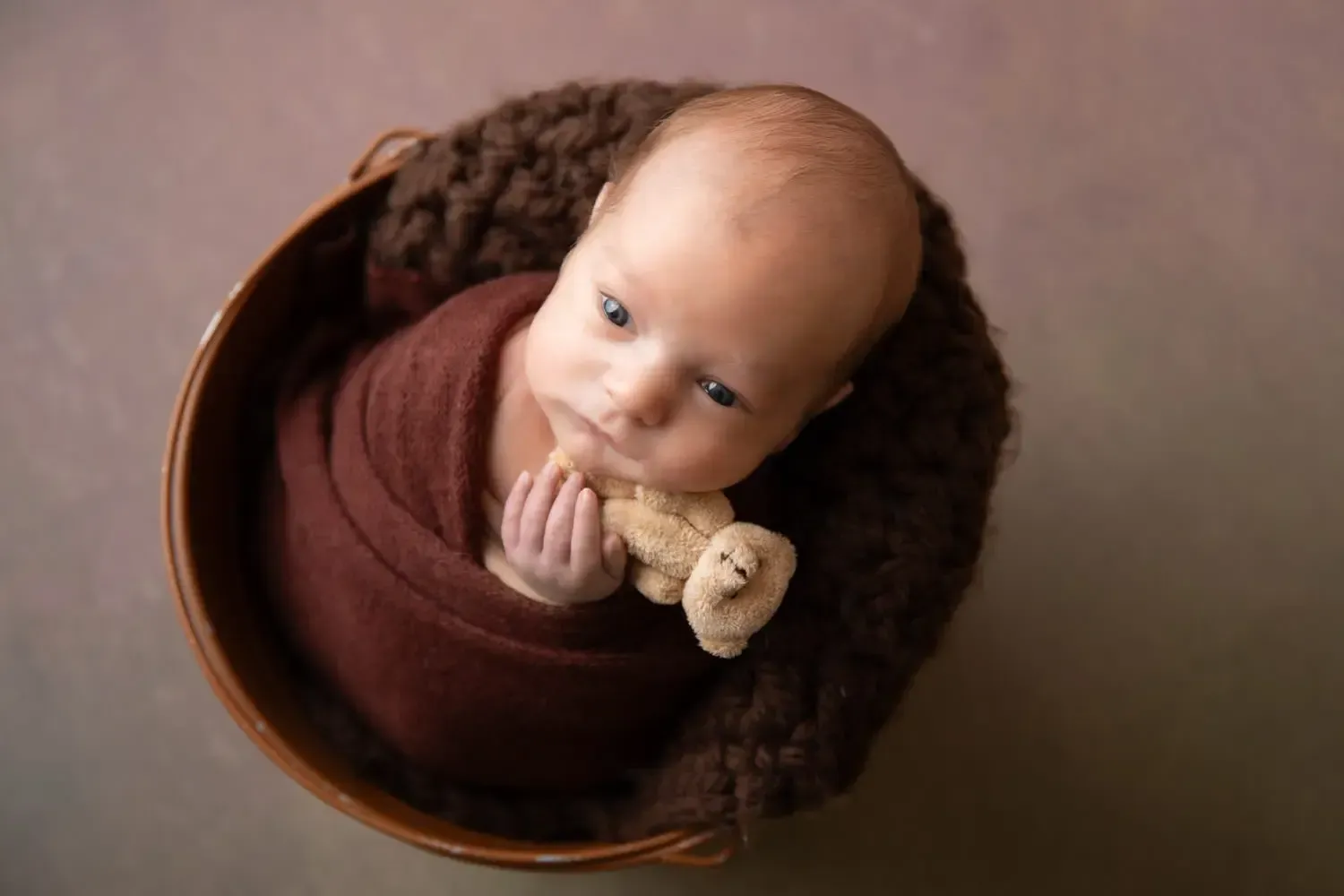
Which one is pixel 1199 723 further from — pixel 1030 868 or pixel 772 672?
pixel 772 672

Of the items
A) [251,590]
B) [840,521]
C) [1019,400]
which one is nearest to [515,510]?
[840,521]

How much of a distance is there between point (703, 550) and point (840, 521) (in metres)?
0.16

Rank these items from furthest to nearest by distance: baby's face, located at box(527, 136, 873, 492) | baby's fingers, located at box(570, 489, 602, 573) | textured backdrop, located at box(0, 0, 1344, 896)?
textured backdrop, located at box(0, 0, 1344, 896) < baby's fingers, located at box(570, 489, 602, 573) < baby's face, located at box(527, 136, 873, 492)

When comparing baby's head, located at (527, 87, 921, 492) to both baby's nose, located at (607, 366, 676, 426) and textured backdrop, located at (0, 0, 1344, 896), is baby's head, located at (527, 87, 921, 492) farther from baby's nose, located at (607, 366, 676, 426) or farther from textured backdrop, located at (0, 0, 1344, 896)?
textured backdrop, located at (0, 0, 1344, 896)

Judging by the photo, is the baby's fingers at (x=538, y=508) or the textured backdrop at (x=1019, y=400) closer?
the baby's fingers at (x=538, y=508)

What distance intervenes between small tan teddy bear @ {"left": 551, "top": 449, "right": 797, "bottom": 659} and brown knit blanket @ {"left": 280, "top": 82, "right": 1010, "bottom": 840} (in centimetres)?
11

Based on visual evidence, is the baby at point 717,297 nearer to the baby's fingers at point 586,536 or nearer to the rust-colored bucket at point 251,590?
the baby's fingers at point 586,536

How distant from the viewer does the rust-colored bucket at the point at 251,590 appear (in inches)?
31.5

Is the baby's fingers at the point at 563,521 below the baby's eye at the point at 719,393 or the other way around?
below

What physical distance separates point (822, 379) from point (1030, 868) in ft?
2.42

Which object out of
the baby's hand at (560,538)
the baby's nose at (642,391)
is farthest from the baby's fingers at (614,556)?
the baby's nose at (642,391)

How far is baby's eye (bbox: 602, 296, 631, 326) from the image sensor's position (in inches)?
24.3

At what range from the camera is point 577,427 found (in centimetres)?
67

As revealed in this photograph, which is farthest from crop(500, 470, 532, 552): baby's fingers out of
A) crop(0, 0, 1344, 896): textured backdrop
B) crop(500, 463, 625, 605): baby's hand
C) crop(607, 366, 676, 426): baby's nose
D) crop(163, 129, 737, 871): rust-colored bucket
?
crop(0, 0, 1344, 896): textured backdrop
